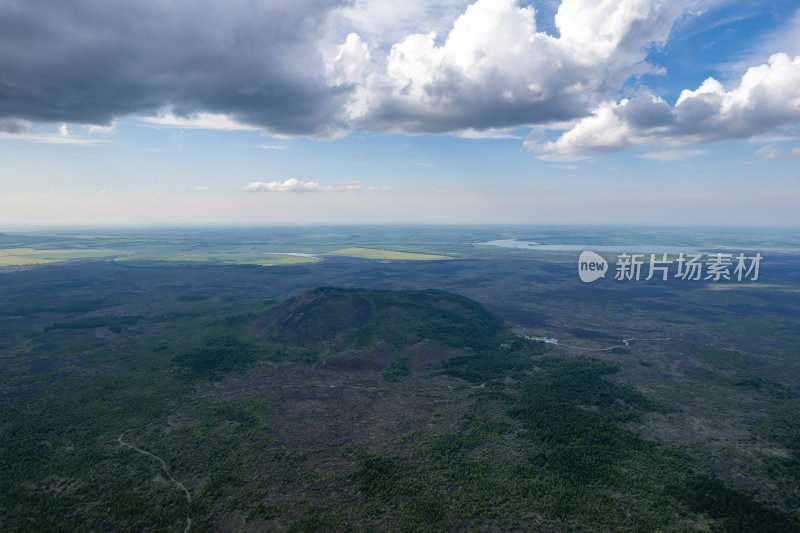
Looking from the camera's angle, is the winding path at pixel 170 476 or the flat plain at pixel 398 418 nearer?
the winding path at pixel 170 476

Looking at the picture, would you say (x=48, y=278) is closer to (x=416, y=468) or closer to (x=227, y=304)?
(x=227, y=304)

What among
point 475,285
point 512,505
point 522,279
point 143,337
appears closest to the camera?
point 512,505

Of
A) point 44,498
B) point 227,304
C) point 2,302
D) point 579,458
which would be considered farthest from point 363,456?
point 2,302

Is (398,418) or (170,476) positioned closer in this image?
(170,476)

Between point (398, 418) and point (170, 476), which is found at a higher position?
point (170, 476)

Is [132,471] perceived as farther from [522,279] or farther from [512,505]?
[522,279]

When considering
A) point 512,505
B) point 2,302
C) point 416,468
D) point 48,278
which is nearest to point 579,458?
point 512,505

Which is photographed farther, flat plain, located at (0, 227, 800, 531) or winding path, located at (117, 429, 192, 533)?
flat plain, located at (0, 227, 800, 531)

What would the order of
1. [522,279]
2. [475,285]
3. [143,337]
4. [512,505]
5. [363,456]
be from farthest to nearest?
[522,279] < [475,285] < [143,337] < [363,456] < [512,505]

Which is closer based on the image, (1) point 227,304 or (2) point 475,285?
(1) point 227,304
